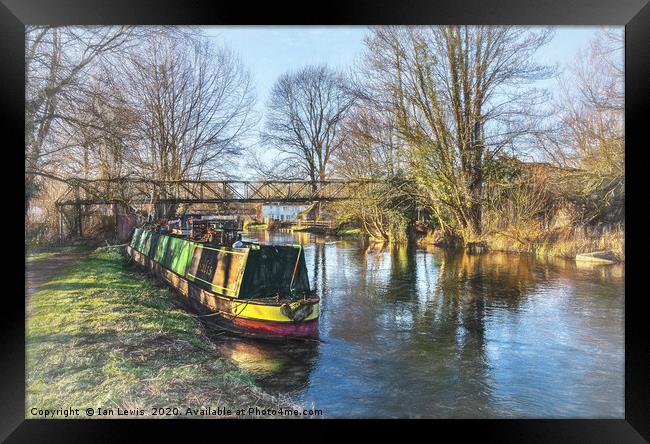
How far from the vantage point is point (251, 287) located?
2.54 metres

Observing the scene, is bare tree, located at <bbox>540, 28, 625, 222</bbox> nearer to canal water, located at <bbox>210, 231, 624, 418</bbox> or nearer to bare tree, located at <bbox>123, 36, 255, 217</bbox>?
canal water, located at <bbox>210, 231, 624, 418</bbox>

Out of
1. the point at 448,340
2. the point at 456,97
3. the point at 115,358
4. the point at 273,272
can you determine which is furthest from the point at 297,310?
the point at 456,97

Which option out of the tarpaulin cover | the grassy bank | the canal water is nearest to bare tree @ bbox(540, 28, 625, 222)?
the canal water

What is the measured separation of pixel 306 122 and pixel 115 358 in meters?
2.27

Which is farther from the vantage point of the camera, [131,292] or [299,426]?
[131,292]

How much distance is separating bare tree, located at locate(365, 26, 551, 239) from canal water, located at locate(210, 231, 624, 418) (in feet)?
1.82

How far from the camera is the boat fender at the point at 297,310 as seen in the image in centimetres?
246

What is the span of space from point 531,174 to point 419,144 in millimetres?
876
